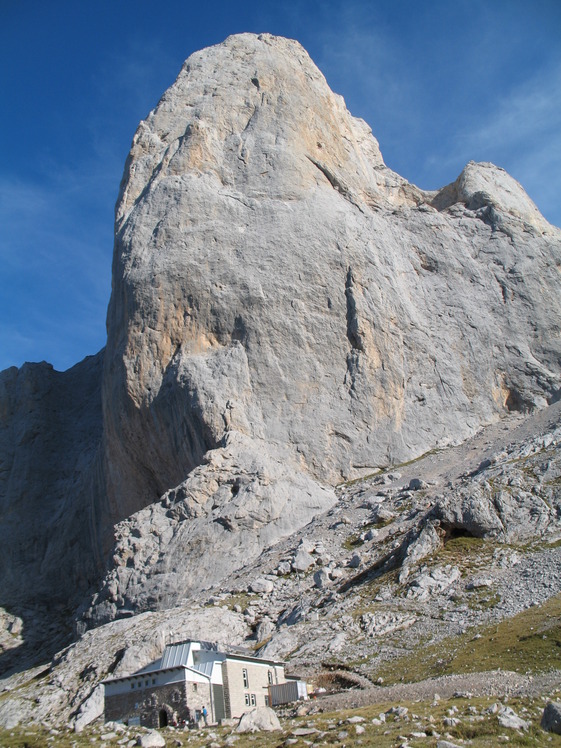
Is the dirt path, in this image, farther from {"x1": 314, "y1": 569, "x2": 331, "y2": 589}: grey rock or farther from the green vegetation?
{"x1": 314, "y1": 569, "x2": 331, "y2": 589}: grey rock

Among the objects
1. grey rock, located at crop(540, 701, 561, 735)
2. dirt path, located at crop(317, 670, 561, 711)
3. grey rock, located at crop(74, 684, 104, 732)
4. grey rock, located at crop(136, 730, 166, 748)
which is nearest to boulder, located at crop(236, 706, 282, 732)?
grey rock, located at crop(136, 730, 166, 748)

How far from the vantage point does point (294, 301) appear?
52188 mm

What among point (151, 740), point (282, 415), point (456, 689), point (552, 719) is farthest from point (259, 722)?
point (282, 415)

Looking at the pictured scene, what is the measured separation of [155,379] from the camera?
5031cm

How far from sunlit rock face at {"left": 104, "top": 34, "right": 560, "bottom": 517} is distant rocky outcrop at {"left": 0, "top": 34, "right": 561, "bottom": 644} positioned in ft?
0.53

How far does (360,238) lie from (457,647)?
37.7m

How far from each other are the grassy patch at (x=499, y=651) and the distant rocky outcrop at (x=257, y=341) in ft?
52.9

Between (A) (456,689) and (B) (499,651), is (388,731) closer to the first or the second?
(A) (456,689)

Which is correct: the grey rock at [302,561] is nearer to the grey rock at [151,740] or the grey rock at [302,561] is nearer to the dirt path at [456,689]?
the dirt path at [456,689]

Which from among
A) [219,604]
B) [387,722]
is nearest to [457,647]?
[387,722]

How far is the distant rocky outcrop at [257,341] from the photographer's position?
43500mm

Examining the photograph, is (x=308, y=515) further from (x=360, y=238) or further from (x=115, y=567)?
(x=360, y=238)

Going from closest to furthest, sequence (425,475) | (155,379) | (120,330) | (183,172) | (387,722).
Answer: (387,722)
(425,475)
(155,379)
(120,330)
(183,172)

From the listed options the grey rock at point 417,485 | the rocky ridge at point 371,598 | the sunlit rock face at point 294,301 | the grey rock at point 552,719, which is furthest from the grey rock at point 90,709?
the sunlit rock face at point 294,301
